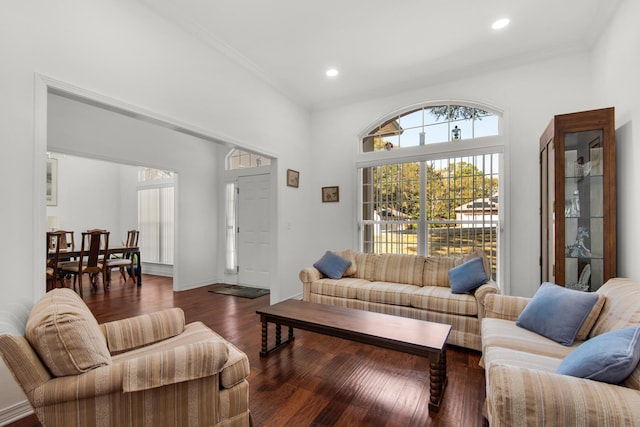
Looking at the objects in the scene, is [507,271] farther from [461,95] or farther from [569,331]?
[461,95]

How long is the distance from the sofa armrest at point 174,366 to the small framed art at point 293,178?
331 centimetres

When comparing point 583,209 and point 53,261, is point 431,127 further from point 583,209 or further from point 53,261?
point 53,261

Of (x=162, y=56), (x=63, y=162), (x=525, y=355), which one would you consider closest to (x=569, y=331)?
(x=525, y=355)

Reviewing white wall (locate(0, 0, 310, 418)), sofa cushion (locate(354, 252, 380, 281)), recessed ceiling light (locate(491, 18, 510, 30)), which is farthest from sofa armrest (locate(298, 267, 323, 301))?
recessed ceiling light (locate(491, 18, 510, 30))

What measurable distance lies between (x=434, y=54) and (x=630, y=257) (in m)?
2.74

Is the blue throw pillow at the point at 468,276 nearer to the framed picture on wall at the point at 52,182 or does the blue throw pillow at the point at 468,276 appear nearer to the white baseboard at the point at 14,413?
the white baseboard at the point at 14,413

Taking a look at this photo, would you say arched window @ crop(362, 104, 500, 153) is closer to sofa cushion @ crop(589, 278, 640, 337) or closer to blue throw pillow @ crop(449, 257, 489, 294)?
blue throw pillow @ crop(449, 257, 489, 294)

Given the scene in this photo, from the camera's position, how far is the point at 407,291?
10.5 feet

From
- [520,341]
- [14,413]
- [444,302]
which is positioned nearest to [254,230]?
[444,302]

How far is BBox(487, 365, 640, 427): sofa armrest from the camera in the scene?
108cm

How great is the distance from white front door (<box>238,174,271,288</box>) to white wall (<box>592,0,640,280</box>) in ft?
14.4

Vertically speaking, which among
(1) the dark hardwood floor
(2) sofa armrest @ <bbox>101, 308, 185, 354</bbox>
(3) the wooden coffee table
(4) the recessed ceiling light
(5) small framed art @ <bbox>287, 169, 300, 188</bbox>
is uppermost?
(4) the recessed ceiling light

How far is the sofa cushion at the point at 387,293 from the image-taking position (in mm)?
3143

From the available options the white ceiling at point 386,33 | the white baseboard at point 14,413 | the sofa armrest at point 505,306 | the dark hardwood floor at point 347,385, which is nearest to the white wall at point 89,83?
the white baseboard at point 14,413
